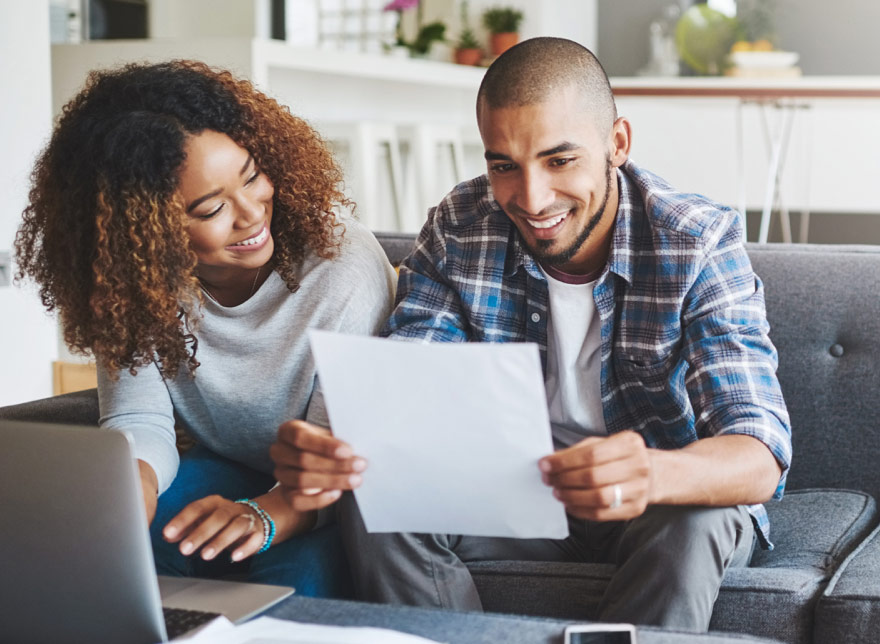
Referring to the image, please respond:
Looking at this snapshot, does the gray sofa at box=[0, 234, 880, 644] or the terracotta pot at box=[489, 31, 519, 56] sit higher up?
the terracotta pot at box=[489, 31, 519, 56]

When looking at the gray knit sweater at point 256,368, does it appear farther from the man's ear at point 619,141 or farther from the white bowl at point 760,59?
the white bowl at point 760,59

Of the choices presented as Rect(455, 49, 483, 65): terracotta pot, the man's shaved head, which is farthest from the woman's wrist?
Rect(455, 49, 483, 65): terracotta pot

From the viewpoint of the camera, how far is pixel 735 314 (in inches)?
57.5

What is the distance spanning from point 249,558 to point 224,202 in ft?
1.70

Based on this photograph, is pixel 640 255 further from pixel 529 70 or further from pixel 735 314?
pixel 529 70

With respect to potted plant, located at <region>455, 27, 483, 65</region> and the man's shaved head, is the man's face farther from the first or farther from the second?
potted plant, located at <region>455, 27, 483, 65</region>

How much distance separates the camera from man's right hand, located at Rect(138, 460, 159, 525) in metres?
1.46

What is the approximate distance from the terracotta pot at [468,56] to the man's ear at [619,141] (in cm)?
440

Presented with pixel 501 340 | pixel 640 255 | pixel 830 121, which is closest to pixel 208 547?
pixel 501 340

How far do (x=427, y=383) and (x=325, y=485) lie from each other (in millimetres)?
197

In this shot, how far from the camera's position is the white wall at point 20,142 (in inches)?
113

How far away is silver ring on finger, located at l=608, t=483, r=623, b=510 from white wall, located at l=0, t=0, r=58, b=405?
2.18 m

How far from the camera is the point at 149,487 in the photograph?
1473 mm

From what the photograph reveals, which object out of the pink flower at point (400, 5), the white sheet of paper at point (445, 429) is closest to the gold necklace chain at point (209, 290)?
the white sheet of paper at point (445, 429)
